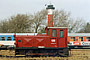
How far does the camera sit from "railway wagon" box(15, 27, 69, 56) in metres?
16.8

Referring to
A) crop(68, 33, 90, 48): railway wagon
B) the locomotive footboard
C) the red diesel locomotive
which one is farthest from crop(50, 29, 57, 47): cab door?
crop(68, 33, 90, 48): railway wagon

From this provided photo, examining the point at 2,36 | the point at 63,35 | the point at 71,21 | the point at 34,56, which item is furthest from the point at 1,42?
the point at 71,21

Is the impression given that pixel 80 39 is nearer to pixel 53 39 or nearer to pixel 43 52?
pixel 53 39

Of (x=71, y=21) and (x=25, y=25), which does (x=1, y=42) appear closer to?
(x=25, y=25)

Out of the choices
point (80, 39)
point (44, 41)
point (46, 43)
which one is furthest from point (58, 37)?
point (80, 39)

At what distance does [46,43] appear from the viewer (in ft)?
55.2

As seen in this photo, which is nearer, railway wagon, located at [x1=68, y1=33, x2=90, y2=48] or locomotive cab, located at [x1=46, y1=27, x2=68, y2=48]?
locomotive cab, located at [x1=46, y1=27, x2=68, y2=48]

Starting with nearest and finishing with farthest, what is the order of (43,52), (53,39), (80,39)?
(53,39)
(43,52)
(80,39)

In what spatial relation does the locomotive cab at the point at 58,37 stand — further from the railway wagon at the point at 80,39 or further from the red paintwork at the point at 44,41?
the railway wagon at the point at 80,39

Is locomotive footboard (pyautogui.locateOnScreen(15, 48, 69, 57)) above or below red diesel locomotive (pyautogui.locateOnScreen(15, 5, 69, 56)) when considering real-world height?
below

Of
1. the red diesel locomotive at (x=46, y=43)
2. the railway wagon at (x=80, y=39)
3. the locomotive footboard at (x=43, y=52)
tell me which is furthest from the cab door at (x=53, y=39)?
the railway wagon at (x=80, y=39)

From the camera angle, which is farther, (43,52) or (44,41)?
(43,52)

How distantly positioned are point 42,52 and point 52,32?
7.29ft

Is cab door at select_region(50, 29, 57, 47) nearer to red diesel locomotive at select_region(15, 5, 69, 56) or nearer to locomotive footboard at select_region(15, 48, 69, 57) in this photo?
red diesel locomotive at select_region(15, 5, 69, 56)
